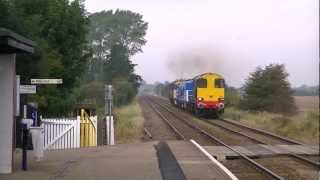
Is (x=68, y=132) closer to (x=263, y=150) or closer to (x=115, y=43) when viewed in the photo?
(x=263, y=150)

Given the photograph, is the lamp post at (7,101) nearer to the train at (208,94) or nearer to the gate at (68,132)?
the gate at (68,132)

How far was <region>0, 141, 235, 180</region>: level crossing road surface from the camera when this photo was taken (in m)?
14.0

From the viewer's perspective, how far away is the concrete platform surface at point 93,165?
45.5ft

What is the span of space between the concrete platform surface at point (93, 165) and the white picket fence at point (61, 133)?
1.06 meters

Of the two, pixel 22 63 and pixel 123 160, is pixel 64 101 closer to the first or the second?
pixel 22 63

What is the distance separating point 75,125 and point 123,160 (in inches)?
201

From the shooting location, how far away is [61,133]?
21500 millimetres

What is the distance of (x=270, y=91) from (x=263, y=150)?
37.6 metres

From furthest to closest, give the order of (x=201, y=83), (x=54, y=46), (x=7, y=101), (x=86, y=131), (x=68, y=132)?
(x=201, y=83)
(x=54, y=46)
(x=86, y=131)
(x=68, y=132)
(x=7, y=101)

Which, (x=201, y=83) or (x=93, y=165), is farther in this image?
(x=201, y=83)

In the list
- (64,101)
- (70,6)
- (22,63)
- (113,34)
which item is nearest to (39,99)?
(22,63)

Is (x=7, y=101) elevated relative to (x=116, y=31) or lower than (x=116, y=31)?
lower

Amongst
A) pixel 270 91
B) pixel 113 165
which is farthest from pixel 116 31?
pixel 113 165

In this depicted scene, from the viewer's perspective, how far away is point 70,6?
42031mm
